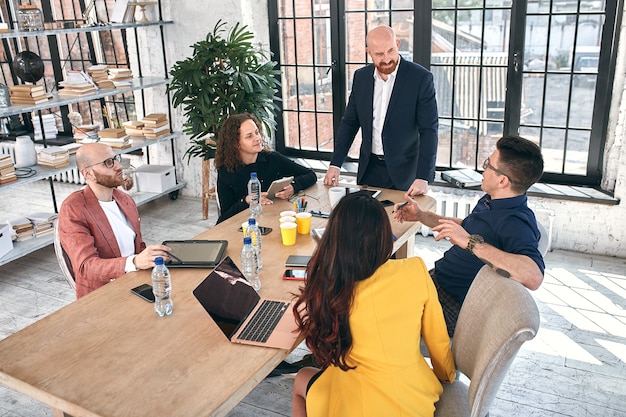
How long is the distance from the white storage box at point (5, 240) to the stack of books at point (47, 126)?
5.52 ft

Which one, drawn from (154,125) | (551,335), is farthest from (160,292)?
(154,125)

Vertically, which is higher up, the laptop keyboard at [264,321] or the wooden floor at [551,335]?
the laptop keyboard at [264,321]

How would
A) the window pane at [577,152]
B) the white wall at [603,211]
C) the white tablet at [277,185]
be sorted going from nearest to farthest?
the white tablet at [277,185]
the white wall at [603,211]
the window pane at [577,152]

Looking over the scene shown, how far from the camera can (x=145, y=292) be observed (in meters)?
2.44

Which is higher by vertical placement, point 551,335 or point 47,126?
point 47,126

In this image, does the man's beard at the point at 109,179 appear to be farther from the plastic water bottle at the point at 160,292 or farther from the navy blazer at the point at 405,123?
the navy blazer at the point at 405,123

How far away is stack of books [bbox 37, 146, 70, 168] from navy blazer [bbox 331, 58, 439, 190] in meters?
2.32

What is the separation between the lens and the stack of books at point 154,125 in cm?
577

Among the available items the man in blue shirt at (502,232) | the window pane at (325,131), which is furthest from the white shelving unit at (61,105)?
the man in blue shirt at (502,232)

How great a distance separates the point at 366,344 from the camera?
188cm

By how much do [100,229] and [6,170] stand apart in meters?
2.16

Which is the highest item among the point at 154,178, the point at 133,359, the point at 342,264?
the point at 342,264

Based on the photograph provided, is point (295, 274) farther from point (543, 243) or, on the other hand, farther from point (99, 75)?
point (99, 75)

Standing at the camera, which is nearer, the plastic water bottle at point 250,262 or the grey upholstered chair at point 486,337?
the grey upholstered chair at point 486,337
